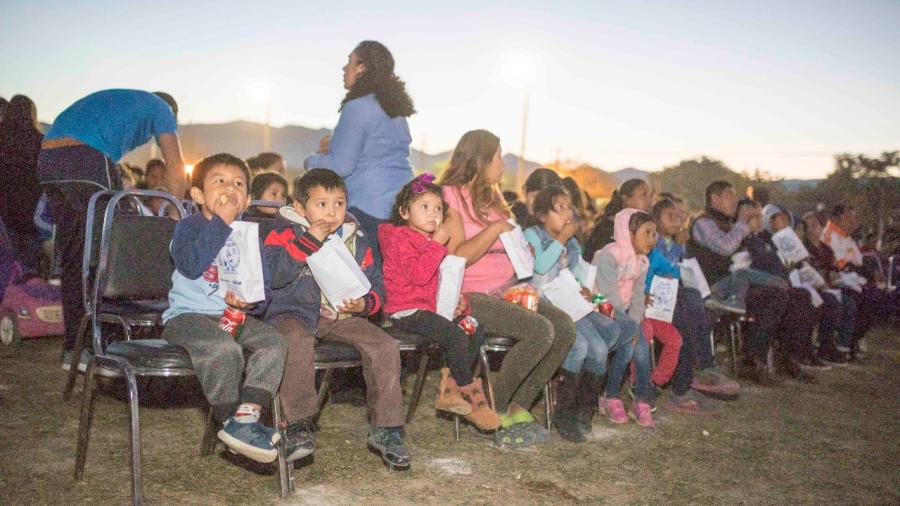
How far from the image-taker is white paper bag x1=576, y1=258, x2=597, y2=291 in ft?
17.4

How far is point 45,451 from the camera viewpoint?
146 inches

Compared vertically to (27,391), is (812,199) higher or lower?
higher

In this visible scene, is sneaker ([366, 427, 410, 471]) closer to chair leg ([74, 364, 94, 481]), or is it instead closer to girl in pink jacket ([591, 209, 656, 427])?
chair leg ([74, 364, 94, 481])

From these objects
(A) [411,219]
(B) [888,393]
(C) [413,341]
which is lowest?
(B) [888,393]

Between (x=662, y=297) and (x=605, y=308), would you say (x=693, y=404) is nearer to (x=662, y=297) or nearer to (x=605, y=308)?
(x=662, y=297)

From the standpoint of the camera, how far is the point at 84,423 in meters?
3.25

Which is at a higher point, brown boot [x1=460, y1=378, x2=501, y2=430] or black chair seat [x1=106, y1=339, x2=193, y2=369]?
black chair seat [x1=106, y1=339, x2=193, y2=369]

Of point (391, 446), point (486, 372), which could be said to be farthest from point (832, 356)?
point (391, 446)

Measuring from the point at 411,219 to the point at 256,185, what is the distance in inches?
67.3

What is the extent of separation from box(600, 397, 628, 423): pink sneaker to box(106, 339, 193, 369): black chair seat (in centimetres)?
299

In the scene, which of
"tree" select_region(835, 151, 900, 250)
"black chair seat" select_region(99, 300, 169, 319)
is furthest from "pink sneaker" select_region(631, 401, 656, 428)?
"tree" select_region(835, 151, 900, 250)

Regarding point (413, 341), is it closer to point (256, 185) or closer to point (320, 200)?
point (320, 200)

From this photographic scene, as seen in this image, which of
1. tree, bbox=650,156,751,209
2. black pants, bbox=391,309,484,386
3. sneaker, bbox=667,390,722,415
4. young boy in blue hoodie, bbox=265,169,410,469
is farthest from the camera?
tree, bbox=650,156,751,209

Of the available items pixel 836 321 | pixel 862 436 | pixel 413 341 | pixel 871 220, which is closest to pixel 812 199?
pixel 871 220
